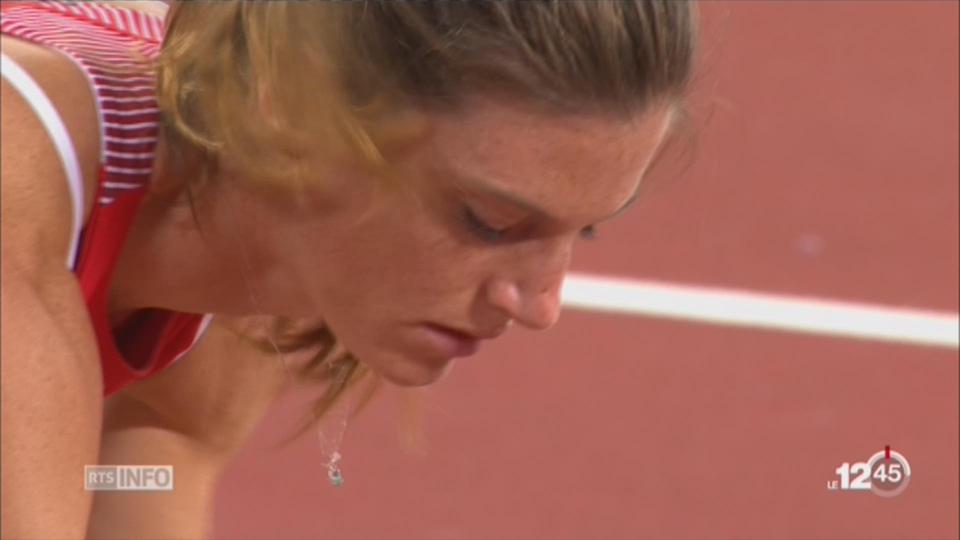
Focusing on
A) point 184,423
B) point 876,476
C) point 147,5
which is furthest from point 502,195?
point 876,476

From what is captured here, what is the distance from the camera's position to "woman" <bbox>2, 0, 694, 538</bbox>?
105 cm

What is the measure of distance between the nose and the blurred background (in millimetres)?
159

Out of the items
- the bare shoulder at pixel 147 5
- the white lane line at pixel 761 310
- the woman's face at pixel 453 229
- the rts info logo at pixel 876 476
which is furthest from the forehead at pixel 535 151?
the white lane line at pixel 761 310

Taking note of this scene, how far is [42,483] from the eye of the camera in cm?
106

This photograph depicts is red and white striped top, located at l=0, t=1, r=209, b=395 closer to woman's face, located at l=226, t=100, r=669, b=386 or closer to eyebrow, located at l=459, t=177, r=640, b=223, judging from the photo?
woman's face, located at l=226, t=100, r=669, b=386

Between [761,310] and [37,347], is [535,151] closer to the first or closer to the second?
[37,347]

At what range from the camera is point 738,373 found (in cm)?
231

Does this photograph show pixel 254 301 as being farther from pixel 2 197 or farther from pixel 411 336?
pixel 2 197

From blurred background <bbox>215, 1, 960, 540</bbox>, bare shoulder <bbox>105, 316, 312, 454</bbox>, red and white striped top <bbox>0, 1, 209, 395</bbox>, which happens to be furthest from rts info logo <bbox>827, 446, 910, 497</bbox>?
red and white striped top <bbox>0, 1, 209, 395</bbox>

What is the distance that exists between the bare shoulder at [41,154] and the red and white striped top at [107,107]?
12 mm

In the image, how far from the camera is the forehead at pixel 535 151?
1076 mm

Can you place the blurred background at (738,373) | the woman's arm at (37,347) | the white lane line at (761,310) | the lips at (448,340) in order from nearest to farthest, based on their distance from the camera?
the woman's arm at (37,347)
the lips at (448,340)
the blurred background at (738,373)
the white lane line at (761,310)

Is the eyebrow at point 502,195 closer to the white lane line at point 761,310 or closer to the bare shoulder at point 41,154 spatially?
the bare shoulder at point 41,154

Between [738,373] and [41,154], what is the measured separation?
1.36 metres
